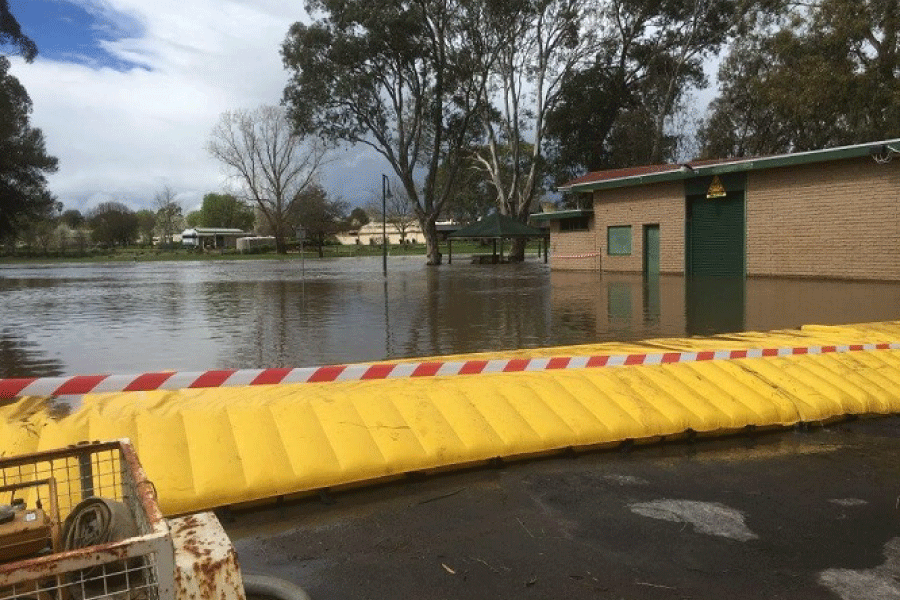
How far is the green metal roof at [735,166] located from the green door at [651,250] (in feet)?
6.58

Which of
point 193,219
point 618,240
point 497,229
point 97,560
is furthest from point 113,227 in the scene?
point 97,560

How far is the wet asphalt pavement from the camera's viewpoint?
3.54m

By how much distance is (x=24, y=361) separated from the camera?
10359 millimetres

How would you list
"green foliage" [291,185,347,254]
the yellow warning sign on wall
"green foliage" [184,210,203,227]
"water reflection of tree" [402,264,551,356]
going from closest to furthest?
"water reflection of tree" [402,264,551,356], the yellow warning sign on wall, "green foliage" [291,185,347,254], "green foliage" [184,210,203,227]

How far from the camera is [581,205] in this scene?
45406 millimetres

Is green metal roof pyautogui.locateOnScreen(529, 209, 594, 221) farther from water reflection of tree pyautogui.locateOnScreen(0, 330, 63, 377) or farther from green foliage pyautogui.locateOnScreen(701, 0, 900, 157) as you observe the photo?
water reflection of tree pyautogui.locateOnScreen(0, 330, 63, 377)

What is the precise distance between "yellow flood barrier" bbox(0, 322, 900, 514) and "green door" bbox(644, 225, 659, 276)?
23.1 metres

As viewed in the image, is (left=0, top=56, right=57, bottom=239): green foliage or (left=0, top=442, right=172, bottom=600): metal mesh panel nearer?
(left=0, top=442, right=172, bottom=600): metal mesh panel

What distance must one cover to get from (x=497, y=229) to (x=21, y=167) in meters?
34.6

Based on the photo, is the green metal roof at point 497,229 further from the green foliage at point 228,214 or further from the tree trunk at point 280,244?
the green foliage at point 228,214

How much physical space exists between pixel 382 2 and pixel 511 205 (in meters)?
15.6

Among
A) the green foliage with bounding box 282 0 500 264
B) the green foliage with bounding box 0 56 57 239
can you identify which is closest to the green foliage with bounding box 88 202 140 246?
the green foliage with bounding box 0 56 57 239

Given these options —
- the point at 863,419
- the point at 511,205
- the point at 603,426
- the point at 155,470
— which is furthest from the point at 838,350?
the point at 511,205

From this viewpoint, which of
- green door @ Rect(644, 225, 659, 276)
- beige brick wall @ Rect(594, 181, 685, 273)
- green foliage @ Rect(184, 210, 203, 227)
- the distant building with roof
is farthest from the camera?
green foliage @ Rect(184, 210, 203, 227)
